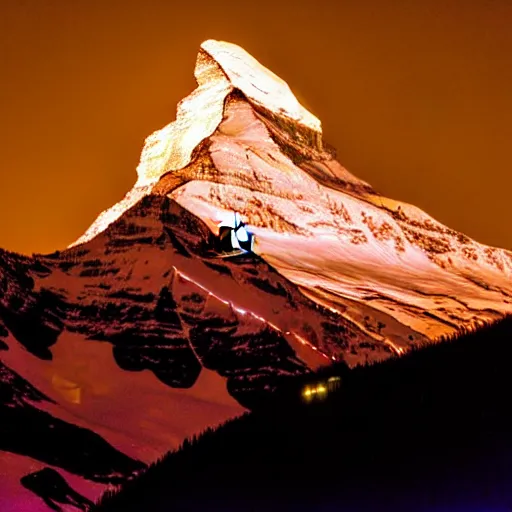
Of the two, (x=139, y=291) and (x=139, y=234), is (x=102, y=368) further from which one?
(x=139, y=234)

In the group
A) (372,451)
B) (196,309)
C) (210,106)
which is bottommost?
(372,451)

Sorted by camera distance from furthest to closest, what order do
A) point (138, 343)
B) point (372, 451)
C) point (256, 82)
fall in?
point (256, 82) < point (138, 343) < point (372, 451)

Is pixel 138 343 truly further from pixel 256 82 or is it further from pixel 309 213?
pixel 256 82

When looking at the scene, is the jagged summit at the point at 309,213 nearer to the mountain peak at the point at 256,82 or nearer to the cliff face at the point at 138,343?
the mountain peak at the point at 256,82

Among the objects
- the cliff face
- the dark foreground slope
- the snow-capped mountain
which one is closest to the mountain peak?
the snow-capped mountain

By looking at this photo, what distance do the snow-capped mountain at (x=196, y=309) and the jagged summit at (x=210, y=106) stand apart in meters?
2.16

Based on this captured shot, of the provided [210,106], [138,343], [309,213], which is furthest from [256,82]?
[138,343]

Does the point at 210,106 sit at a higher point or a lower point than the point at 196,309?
higher

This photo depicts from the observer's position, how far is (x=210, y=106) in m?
23.5

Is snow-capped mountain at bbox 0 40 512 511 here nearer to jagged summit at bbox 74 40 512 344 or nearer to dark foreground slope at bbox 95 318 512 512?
jagged summit at bbox 74 40 512 344

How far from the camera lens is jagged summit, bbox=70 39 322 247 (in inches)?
886

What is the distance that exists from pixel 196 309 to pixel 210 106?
1123 cm

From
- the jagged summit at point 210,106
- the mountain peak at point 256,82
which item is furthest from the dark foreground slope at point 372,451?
the mountain peak at point 256,82

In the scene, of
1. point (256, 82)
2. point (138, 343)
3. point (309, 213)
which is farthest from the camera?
point (256, 82)
